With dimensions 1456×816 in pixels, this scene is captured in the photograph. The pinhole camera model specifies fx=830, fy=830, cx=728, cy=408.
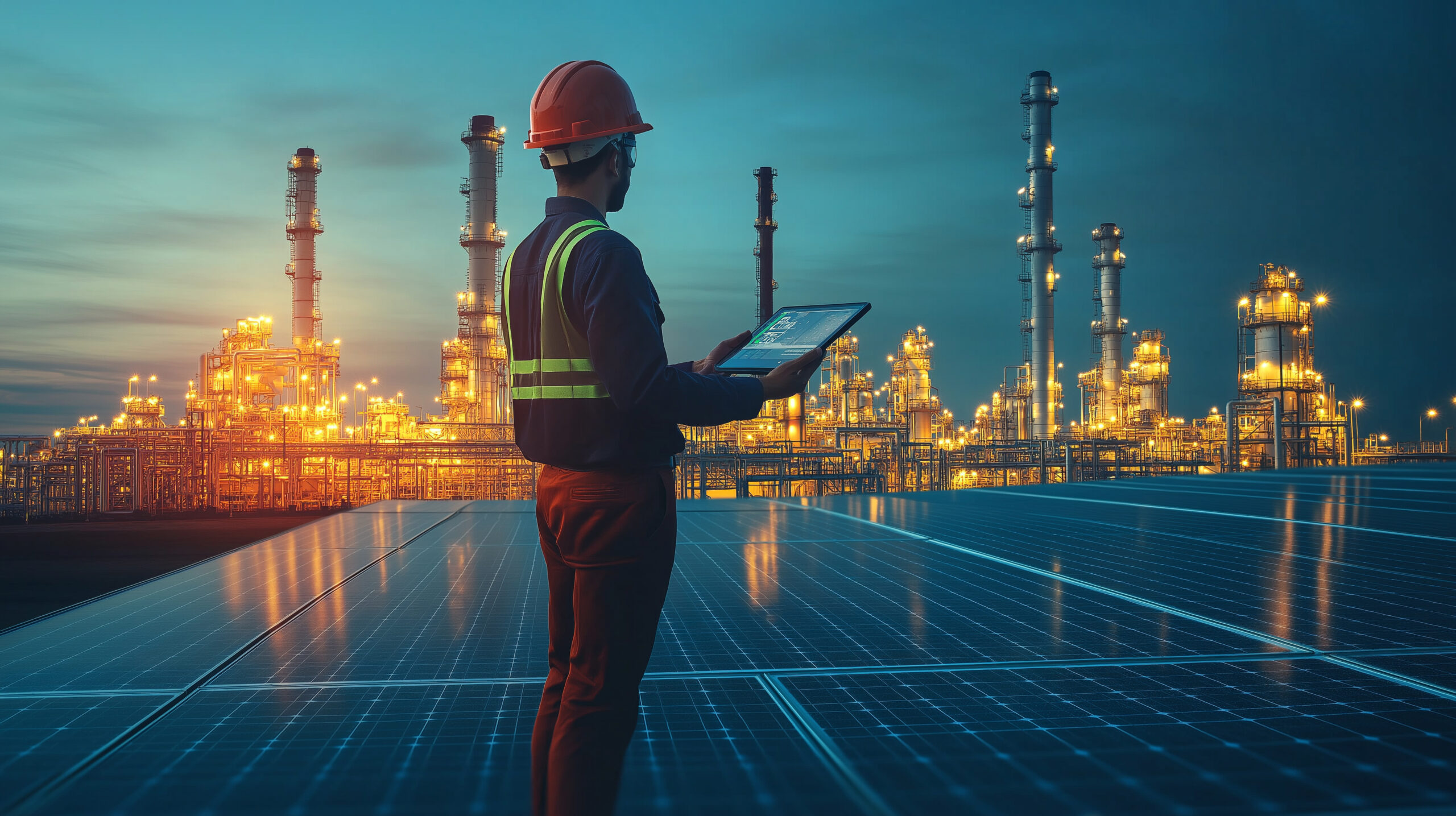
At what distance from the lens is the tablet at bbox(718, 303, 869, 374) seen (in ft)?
5.28

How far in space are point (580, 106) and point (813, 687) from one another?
5.31ft

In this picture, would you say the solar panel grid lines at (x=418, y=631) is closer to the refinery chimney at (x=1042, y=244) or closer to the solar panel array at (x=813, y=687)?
the solar panel array at (x=813, y=687)

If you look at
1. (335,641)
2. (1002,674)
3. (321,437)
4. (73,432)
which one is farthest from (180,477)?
(1002,674)

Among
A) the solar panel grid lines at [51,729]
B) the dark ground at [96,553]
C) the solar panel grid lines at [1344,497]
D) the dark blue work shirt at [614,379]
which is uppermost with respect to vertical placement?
the dark blue work shirt at [614,379]

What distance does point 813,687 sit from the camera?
2.31m

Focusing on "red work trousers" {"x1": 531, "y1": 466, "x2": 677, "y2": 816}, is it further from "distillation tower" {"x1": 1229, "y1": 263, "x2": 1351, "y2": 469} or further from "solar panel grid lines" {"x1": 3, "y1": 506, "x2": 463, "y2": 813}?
"distillation tower" {"x1": 1229, "y1": 263, "x2": 1351, "y2": 469}

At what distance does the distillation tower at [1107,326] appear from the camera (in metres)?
38.2

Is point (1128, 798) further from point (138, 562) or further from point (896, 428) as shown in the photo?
point (896, 428)

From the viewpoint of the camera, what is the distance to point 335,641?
2799 millimetres

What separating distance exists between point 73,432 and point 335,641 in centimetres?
3019

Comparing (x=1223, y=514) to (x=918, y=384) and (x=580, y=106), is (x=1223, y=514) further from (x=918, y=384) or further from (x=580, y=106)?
(x=918, y=384)

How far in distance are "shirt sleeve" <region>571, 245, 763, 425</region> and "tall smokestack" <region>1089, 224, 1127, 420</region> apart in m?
40.1

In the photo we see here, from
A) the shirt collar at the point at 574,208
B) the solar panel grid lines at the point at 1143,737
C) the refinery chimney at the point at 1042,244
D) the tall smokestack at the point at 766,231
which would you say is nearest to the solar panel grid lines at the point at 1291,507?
the solar panel grid lines at the point at 1143,737

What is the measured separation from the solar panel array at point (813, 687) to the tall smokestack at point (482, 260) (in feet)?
85.2
